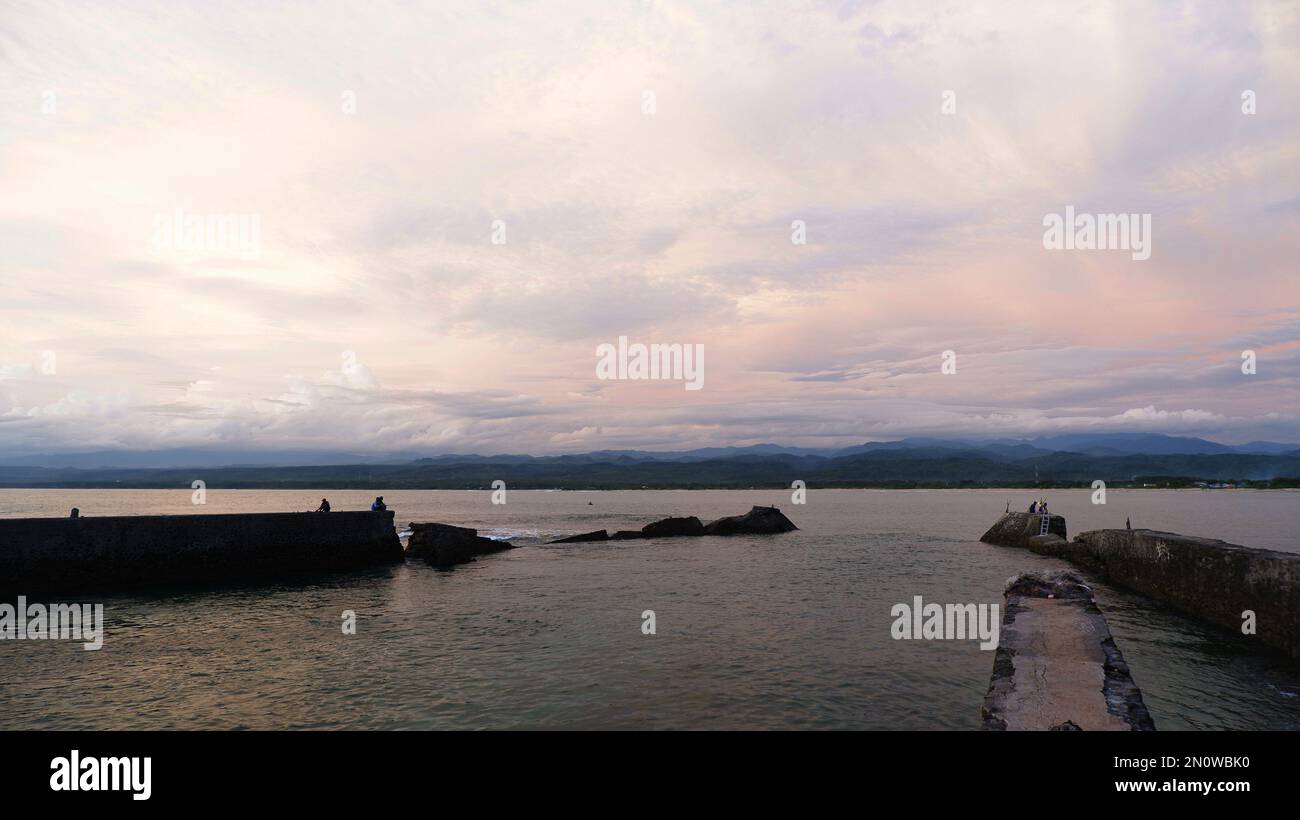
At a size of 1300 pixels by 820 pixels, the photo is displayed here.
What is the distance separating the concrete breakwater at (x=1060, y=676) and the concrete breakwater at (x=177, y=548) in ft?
105

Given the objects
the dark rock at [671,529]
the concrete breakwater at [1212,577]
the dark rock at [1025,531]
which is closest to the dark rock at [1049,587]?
the concrete breakwater at [1212,577]

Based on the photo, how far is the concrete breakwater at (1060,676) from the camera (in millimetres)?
10281

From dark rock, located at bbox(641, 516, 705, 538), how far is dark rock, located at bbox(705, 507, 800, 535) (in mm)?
2289

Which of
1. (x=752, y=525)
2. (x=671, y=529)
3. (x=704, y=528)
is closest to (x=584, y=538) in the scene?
(x=671, y=529)

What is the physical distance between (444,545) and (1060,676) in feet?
115

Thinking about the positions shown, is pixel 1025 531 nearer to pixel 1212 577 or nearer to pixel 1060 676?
pixel 1212 577

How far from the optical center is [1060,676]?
12445 millimetres

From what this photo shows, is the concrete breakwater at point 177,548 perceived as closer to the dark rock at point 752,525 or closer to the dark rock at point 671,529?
the dark rock at point 671,529

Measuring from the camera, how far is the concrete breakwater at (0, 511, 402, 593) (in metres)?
25.5

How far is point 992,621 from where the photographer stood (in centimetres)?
2286

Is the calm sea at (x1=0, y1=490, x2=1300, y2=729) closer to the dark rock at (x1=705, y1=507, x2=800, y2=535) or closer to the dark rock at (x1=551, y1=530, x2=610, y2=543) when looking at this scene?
the dark rock at (x1=551, y1=530, x2=610, y2=543)

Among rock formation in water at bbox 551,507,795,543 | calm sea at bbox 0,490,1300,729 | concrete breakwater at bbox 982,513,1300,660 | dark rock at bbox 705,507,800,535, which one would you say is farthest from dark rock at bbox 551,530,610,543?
concrete breakwater at bbox 982,513,1300,660
